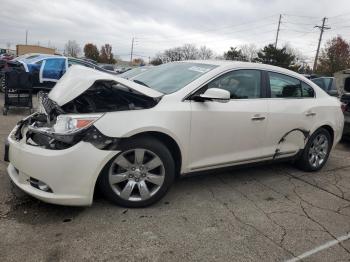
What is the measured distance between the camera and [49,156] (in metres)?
3.09

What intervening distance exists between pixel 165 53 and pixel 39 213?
73.2m

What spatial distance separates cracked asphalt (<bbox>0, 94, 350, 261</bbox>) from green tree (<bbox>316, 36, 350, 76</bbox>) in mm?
47548

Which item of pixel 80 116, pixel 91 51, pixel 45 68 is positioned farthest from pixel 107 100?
pixel 91 51

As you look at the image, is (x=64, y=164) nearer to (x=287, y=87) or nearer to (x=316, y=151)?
(x=287, y=87)

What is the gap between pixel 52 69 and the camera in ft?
37.0

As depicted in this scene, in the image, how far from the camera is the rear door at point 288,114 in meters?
4.54

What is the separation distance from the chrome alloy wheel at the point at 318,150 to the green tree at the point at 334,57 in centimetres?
4578

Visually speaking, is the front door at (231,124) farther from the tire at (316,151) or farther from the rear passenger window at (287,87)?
the tire at (316,151)

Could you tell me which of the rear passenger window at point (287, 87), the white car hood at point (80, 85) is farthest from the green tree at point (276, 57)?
the white car hood at point (80, 85)

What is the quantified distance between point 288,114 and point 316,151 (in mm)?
1074

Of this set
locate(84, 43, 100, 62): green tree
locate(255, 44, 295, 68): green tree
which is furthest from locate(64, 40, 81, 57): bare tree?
locate(255, 44, 295, 68): green tree

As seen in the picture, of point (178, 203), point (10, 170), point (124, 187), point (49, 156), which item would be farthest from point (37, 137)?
point (178, 203)

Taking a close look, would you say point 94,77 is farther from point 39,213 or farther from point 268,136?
point 268,136

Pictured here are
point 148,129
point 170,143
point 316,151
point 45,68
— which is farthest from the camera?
point 45,68
